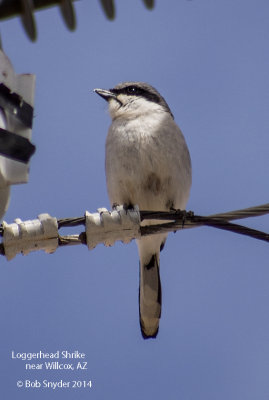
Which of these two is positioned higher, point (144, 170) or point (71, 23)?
point (144, 170)

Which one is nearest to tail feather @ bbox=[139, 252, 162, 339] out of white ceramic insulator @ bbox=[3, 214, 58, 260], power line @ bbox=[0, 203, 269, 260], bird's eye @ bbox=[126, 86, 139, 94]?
bird's eye @ bbox=[126, 86, 139, 94]

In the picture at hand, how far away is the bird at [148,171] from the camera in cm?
512

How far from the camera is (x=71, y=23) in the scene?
1.81 meters

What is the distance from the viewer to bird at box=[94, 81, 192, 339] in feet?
16.8

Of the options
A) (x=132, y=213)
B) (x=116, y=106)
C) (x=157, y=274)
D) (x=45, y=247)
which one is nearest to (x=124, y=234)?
(x=132, y=213)

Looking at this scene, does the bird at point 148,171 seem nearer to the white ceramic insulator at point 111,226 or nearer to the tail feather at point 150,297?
the tail feather at point 150,297

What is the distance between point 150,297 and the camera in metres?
5.54

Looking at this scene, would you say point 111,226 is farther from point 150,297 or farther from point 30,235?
point 150,297

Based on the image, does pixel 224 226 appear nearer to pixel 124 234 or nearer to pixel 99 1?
pixel 124 234

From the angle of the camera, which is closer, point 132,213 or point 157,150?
point 132,213

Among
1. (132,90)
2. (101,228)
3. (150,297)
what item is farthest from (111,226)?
(132,90)

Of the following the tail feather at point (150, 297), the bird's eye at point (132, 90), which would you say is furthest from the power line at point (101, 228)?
the bird's eye at point (132, 90)

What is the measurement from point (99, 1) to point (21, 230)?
65.4 inches

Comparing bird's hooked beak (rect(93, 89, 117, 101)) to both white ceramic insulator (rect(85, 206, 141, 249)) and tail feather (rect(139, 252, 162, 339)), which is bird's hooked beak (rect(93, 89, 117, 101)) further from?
white ceramic insulator (rect(85, 206, 141, 249))
